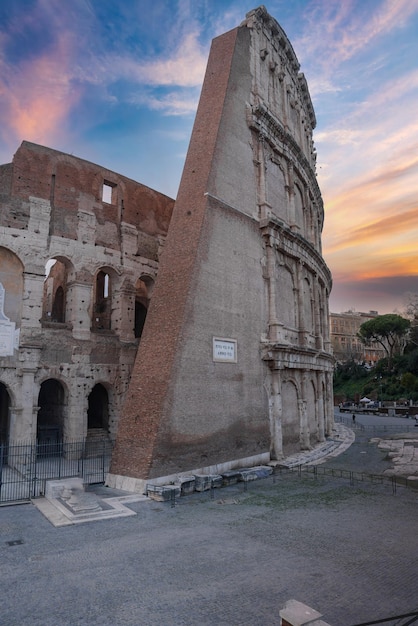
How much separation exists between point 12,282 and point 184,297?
874 centimetres

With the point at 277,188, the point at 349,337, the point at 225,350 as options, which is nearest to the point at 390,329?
the point at 349,337

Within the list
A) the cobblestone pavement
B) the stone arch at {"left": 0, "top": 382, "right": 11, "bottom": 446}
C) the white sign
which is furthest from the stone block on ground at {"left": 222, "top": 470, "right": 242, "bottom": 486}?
the stone arch at {"left": 0, "top": 382, "right": 11, "bottom": 446}

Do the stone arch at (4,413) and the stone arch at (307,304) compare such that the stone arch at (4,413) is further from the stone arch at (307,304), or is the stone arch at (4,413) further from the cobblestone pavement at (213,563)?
the stone arch at (307,304)

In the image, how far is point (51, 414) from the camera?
77.4 ft

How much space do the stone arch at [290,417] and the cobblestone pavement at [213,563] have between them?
8.04 meters

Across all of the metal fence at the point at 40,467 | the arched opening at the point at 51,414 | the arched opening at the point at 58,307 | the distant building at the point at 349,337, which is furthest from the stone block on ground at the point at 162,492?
the distant building at the point at 349,337

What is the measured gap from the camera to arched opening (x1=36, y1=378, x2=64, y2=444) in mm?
22020

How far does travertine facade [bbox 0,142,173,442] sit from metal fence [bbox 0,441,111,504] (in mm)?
776

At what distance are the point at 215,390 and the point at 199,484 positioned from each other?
368cm

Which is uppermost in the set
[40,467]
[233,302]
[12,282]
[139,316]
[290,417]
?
[12,282]

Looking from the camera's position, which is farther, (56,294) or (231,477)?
(56,294)

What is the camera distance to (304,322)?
84.1 ft

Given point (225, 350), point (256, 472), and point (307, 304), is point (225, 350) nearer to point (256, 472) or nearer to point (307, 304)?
point (256, 472)

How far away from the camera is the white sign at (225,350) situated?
701 inches
